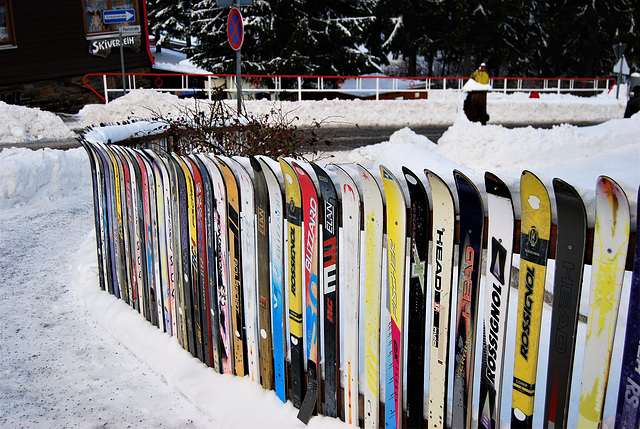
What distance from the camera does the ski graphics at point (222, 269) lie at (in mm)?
3414

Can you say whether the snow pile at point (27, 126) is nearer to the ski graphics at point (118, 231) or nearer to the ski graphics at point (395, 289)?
the ski graphics at point (118, 231)

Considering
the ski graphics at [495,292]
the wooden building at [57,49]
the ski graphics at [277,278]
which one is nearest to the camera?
the ski graphics at [495,292]

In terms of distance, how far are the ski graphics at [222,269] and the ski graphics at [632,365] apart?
7.03 feet

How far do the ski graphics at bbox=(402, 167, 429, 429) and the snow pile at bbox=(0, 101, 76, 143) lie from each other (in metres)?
14.9

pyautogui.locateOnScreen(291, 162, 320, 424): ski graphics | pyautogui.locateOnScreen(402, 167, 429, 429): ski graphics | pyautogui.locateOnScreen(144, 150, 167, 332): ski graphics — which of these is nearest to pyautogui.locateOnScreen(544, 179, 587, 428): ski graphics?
pyautogui.locateOnScreen(402, 167, 429, 429): ski graphics

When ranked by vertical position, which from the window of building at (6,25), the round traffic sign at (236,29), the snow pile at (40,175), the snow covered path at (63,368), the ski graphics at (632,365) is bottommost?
the snow covered path at (63,368)

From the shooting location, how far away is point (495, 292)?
2.29 m

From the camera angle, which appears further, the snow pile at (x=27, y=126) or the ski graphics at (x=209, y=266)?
the snow pile at (x=27, y=126)

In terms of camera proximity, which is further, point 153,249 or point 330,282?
point 153,249

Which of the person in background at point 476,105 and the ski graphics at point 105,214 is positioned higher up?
the person in background at point 476,105

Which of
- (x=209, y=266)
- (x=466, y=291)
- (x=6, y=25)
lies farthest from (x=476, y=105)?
(x=6, y=25)

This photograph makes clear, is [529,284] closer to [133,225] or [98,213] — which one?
[133,225]

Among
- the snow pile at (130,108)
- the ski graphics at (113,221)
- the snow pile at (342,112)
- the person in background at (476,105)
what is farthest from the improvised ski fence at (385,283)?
the snow pile at (130,108)

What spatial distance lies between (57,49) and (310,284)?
76.6 feet
